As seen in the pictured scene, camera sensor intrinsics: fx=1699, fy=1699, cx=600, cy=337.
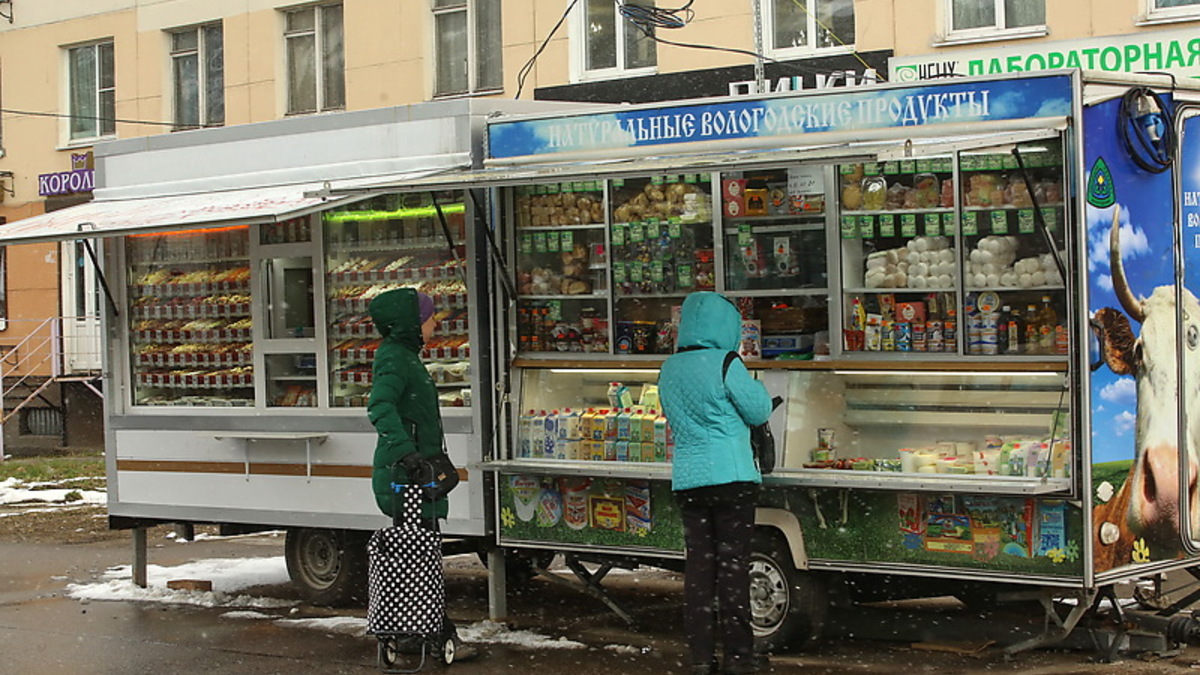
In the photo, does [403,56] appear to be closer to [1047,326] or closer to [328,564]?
[328,564]

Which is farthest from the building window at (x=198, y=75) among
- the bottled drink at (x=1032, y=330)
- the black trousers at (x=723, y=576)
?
the bottled drink at (x=1032, y=330)

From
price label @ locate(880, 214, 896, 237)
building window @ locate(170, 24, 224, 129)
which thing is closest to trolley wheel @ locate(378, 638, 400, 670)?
price label @ locate(880, 214, 896, 237)

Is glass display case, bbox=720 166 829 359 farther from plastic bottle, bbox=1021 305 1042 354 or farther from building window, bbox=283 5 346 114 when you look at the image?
building window, bbox=283 5 346 114

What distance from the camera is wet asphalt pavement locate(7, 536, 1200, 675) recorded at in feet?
27.8

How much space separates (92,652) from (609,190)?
391 cm

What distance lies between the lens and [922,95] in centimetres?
826

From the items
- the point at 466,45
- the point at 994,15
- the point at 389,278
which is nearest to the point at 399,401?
the point at 389,278

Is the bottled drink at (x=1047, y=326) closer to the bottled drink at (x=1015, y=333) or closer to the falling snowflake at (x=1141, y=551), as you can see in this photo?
the bottled drink at (x=1015, y=333)

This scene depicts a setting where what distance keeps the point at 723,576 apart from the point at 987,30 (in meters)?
9.71

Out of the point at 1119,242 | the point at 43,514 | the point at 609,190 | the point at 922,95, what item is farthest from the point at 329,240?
the point at 43,514

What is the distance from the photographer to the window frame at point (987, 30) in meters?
16.1

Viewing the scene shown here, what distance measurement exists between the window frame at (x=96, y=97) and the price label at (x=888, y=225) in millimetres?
18079

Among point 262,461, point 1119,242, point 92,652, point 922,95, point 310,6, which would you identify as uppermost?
point 310,6

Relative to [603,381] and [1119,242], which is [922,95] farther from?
[603,381]
